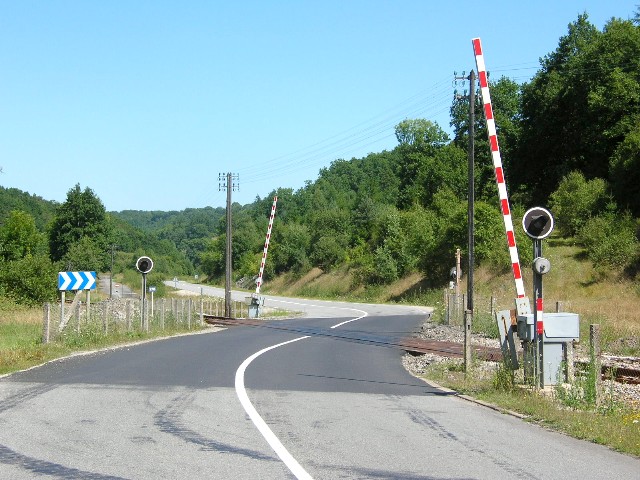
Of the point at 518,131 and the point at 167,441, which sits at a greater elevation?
the point at 518,131

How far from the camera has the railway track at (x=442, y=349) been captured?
54.3 feet

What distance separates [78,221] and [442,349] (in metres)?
112

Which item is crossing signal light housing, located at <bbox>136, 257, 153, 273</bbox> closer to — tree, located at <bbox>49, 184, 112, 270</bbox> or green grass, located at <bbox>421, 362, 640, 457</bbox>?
green grass, located at <bbox>421, 362, 640, 457</bbox>

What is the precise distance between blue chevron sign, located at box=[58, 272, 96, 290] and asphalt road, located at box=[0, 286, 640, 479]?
19.4 feet

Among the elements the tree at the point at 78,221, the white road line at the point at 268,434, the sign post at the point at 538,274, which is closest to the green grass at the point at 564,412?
the sign post at the point at 538,274

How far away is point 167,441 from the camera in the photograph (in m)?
8.96

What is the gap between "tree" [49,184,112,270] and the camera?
126 m

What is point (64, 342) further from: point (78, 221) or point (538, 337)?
point (78, 221)

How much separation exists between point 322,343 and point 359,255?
66.4m

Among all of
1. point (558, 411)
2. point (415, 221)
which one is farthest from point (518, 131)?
point (558, 411)

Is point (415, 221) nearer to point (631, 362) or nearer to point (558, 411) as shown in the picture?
point (631, 362)

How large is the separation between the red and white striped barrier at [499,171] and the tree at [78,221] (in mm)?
115224

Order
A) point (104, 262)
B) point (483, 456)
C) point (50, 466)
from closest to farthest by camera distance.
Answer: point (50, 466) < point (483, 456) < point (104, 262)

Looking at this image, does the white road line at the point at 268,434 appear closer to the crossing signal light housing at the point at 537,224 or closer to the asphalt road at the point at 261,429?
the asphalt road at the point at 261,429
